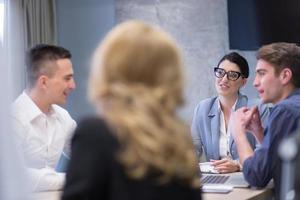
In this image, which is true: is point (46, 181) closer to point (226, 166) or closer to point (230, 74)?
point (226, 166)

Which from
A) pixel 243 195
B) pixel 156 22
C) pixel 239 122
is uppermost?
pixel 156 22

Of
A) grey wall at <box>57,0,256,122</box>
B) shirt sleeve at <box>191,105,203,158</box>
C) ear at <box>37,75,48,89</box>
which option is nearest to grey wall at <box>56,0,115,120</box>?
grey wall at <box>57,0,256,122</box>

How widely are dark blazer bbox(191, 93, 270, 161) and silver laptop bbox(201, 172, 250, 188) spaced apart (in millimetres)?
476

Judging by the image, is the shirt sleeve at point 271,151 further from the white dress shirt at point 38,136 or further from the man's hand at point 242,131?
the white dress shirt at point 38,136

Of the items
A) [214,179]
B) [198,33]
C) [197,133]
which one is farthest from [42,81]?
[198,33]

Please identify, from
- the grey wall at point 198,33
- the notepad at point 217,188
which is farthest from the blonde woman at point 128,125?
the grey wall at point 198,33

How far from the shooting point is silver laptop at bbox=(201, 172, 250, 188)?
2570 millimetres

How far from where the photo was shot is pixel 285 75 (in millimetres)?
2588

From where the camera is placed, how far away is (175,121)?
1287 mm

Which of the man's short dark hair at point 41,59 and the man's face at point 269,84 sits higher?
the man's short dark hair at point 41,59

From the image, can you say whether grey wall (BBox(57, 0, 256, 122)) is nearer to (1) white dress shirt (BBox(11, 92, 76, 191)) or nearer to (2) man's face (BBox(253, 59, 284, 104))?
(1) white dress shirt (BBox(11, 92, 76, 191))

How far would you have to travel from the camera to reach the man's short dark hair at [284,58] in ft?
8.48

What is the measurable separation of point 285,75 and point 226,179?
20.9 inches

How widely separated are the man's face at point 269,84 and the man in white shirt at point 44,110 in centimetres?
90
